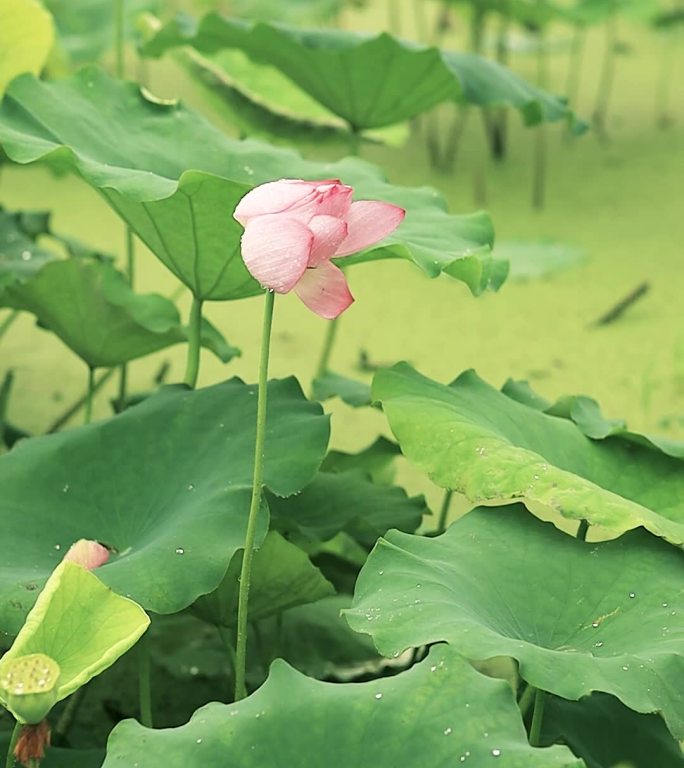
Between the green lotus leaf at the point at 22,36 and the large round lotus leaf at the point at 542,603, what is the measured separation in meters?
0.84

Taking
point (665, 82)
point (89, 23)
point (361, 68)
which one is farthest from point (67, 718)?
point (665, 82)

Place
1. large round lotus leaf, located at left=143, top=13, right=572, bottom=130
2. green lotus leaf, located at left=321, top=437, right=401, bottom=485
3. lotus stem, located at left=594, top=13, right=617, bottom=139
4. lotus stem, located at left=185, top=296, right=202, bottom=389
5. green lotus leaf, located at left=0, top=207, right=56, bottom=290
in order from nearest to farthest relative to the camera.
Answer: lotus stem, located at left=185, top=296, right=202, bottom=389 → green lotus leaf, located at left=321, top=437, right=401, bottom=485 → green lotus leaf, located at left=0, top=207, right=56, bottom=290 → large round lotus leaf, located at left=143, top=13, right=572, bottom=130 → lotus stem, located at left=594, top=13, right=617, bottom=139

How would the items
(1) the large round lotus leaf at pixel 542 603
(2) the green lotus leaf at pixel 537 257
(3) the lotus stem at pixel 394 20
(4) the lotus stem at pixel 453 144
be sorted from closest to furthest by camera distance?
1. (1) the large round lotus leaf at pixel 542 603
2. (2) the green lotus leaf at pixel 537 257
3. (4) the lotus stem at pixel 453 144
4. (3) the lotus stem at pixel 394 20

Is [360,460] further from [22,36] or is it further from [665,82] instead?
[665,82]

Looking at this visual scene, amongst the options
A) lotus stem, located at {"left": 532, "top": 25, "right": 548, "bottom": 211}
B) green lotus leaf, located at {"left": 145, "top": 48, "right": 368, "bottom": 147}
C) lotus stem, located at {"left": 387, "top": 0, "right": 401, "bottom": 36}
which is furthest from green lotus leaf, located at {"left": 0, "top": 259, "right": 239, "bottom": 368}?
Result: lotus stem, located at {"left": 387, "top": 0, "right": 401, "bottom": 36}

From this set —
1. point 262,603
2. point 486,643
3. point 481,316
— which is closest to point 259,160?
point 262,603

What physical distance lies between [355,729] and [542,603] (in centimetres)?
27

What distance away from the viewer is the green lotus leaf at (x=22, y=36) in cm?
173

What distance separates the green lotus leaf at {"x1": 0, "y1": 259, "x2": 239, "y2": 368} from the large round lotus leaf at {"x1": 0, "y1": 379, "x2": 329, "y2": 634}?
0.18 metres

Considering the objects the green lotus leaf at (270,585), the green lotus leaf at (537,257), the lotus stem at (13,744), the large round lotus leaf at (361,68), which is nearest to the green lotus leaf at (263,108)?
the large round lotus leaf at (361,68)

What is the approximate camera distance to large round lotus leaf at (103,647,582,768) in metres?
0.94

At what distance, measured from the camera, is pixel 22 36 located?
5.74ft

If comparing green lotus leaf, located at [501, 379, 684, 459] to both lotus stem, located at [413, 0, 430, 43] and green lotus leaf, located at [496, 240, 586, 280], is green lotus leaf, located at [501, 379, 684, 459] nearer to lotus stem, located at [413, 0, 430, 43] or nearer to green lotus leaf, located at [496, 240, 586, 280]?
green lotus leaf, located at [496, 240, 586, 280]

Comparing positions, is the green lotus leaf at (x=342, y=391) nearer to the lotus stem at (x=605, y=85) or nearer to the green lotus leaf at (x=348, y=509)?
the green lotus leaf at (x=348, y=509)
